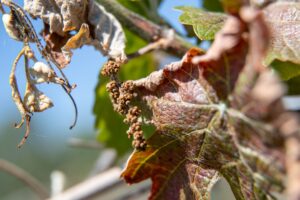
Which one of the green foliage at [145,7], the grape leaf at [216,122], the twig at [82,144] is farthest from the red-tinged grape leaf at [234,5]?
the twig at [82,144]

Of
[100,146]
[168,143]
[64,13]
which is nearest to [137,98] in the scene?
[168,143]

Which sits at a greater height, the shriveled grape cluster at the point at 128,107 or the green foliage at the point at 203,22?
the green foliage at the point at 203,22

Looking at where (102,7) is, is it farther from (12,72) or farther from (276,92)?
(276,92)

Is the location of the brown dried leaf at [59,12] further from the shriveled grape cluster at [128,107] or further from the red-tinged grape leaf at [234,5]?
the red-tinged grape leaf at [234,5]

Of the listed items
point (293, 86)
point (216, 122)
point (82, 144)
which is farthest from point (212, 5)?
point (216, 122)

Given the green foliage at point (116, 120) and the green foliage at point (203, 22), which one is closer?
the green foliage at point (203, 22)

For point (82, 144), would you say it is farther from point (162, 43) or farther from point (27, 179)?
point (162, 43)

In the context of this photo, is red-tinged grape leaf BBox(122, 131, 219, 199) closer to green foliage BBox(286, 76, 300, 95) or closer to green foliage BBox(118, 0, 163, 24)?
green foliage BBox(286, 76, 300, 95)

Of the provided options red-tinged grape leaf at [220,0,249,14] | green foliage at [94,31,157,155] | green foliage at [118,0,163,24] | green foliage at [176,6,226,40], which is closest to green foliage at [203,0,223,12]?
green foliage at [118,0,163,24]
